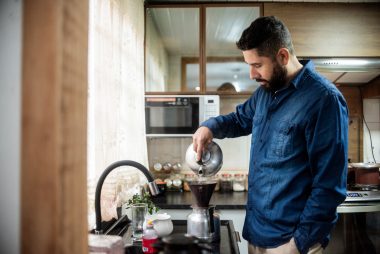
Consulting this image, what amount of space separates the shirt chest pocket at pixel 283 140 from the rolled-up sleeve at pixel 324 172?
9cm

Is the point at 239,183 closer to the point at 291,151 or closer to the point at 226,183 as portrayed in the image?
the point at 226,183

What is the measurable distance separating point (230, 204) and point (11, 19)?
1960mm

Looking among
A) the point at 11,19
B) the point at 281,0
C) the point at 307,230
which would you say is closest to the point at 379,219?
the point at 307,230

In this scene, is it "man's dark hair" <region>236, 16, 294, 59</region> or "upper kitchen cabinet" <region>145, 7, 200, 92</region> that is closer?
"man's dark hair" <region>236, 16, 294, 59</region>

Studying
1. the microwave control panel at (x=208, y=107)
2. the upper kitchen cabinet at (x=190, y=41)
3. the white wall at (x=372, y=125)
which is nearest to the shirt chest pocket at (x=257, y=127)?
the microwave control panel at (x=208, y=107)

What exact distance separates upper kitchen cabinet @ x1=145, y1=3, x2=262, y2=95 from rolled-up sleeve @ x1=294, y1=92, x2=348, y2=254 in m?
1.49

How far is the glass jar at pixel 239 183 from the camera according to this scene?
A: 2.75 meters

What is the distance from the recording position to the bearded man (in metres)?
1.24

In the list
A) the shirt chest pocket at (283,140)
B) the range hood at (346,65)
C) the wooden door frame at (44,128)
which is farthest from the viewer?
the range hood at (346,65)

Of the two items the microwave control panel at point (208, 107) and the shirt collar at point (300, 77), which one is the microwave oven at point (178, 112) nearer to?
the microwave control panel at point (208, 107)

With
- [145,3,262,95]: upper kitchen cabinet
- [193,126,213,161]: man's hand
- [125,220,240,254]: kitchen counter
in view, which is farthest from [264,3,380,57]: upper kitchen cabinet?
[125,220,240,254]: kitchen counter


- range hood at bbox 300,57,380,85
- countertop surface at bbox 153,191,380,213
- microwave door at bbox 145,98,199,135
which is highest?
range hood at bbox 300,57,380,85

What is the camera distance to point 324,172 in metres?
1.23

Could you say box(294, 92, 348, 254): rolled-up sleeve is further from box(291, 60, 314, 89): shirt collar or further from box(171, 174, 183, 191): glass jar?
box(171, 174, 183, 191): glass jar
